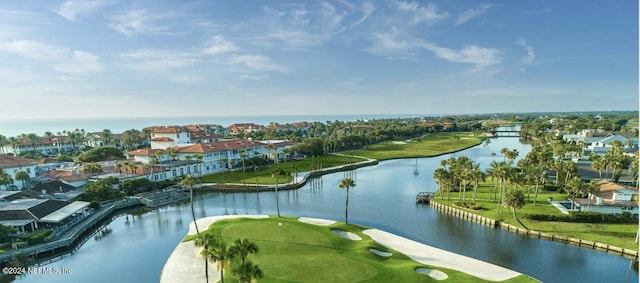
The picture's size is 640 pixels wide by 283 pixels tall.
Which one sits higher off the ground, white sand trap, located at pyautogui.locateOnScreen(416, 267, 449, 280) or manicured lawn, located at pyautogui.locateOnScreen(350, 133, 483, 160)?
manicured lawn, located at pyautogui.locateOnScreen(350, 133, 483, 160)

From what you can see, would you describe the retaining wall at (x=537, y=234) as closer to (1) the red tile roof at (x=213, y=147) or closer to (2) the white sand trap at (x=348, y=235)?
(2) the white sand trap at (x=348, y=235)

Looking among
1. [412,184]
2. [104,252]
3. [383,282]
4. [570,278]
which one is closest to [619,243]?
[570,278]

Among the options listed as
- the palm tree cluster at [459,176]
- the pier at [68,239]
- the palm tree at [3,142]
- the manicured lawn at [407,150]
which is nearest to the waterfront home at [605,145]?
the manicured lawn at [407,150]

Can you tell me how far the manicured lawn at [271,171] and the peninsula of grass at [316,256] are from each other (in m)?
30.7

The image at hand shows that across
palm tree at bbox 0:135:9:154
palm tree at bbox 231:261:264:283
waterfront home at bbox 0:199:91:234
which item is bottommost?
waterfront home at bbox 0:199:91:234

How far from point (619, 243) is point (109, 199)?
2959 inches

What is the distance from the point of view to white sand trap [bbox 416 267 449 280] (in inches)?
1198

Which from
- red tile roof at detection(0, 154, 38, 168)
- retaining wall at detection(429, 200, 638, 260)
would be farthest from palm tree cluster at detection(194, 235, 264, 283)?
red tile roof at detection(0, 154, 38, 168)

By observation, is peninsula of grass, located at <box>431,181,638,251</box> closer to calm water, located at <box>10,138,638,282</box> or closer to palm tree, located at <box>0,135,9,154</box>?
calm water, located at <box>10,138,638,282</box>

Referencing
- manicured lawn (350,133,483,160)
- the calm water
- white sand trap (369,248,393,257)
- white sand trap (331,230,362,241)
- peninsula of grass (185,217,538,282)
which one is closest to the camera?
peninsula of grass (185,217,538,282)

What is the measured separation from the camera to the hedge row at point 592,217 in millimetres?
43594

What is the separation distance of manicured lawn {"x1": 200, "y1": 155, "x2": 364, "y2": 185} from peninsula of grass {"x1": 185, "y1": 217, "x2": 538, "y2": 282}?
30727 mm

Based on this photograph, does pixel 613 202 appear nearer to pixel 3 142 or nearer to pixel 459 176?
pixel 459 176

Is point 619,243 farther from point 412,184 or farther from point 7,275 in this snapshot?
point 7,275
